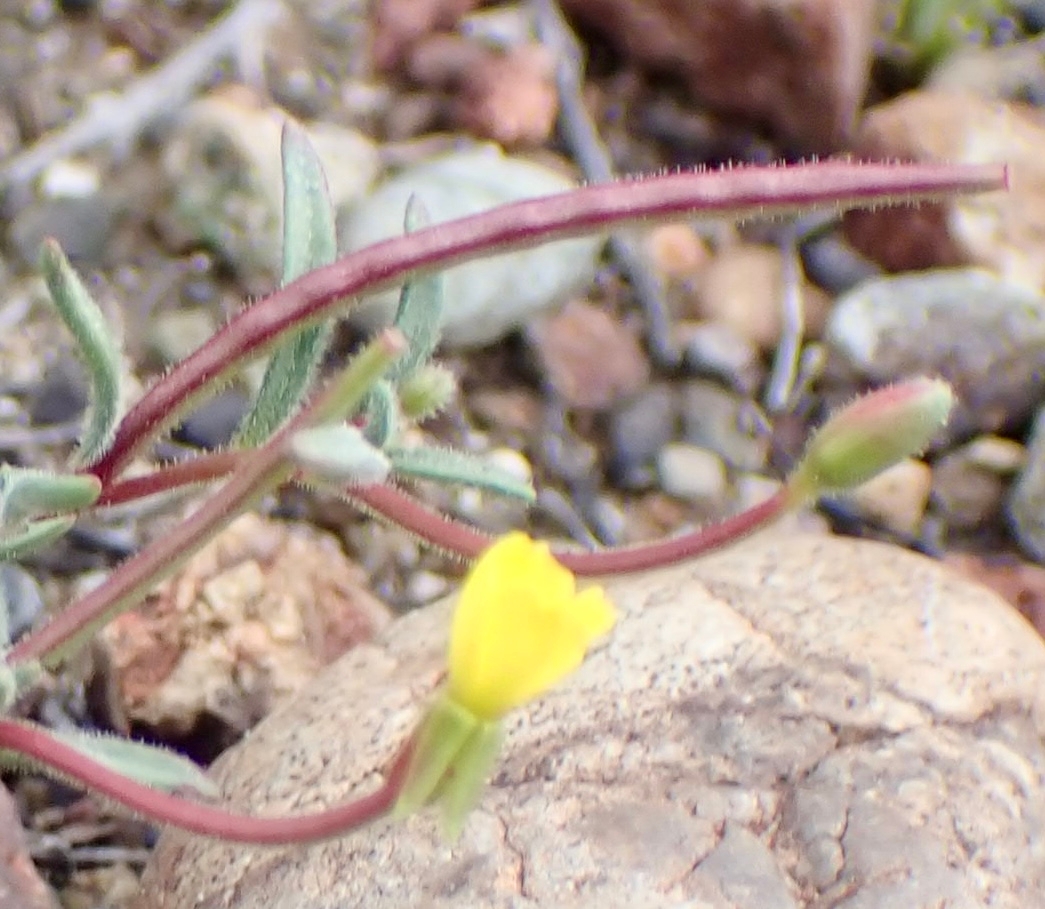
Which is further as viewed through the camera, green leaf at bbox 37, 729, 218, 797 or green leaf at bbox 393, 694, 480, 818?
green leaf at bbox 37, 729, 218, 797

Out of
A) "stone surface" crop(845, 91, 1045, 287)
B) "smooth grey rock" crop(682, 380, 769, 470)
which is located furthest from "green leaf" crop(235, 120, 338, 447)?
"stone surface" crop(845, 91, 1045, 287)

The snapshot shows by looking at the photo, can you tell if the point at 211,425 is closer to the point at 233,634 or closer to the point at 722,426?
the point at 233,634

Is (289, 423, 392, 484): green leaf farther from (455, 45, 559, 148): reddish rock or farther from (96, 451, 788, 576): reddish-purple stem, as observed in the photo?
(455, 45, 559, 148): reddish rock

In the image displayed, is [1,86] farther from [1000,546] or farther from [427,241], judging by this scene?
[1000,546]

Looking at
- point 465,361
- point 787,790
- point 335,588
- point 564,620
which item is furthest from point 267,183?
point 564,620

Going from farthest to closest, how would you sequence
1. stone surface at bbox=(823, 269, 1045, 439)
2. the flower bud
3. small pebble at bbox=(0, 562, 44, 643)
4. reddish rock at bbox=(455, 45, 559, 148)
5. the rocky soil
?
reddish rock at bbox=(455, 45, 559, 148), stone surface at bbox=(823, 269, 1045, 439), the rocky soil, small pebble at bbox=(0, 562, 44, 643), the flower bud
